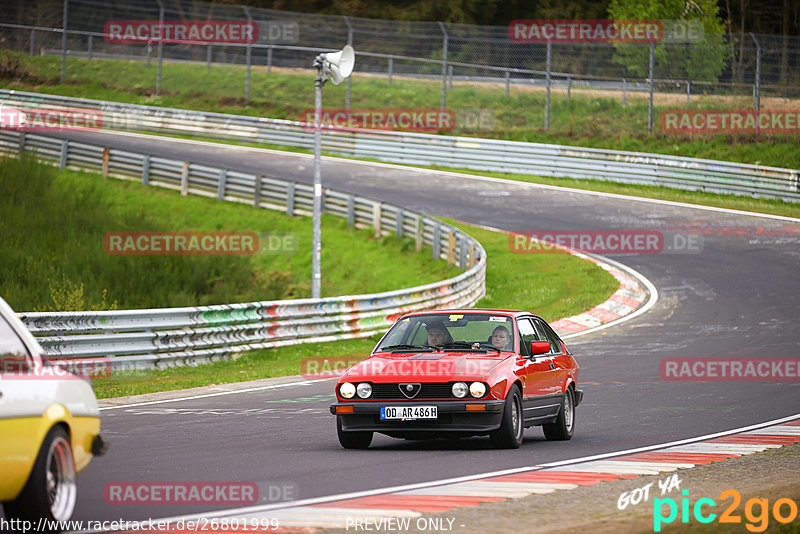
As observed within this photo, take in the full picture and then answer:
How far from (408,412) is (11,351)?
471cm

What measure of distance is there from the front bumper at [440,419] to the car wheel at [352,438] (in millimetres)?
103

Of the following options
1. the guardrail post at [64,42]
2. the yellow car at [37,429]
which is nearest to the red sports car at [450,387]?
the yellow car at [37,429]

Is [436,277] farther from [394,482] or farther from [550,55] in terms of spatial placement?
[394,482]

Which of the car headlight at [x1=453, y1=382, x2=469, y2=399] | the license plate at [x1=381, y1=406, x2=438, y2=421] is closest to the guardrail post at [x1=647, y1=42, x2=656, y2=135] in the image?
the car headlight at [x1=453, y1=382, x2=469, y2=399]

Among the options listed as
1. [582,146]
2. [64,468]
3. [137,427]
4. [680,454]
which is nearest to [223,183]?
[582,146]

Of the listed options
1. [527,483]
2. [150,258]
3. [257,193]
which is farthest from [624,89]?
[527,483]

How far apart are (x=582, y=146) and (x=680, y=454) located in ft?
114

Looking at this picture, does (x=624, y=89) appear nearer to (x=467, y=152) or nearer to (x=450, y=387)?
(x=467, y=152)

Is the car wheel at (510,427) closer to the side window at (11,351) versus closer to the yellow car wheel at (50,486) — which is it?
the yellow car wheel at (50,486)

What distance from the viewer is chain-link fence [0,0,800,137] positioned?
40469 millimetres

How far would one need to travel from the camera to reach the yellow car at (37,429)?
606 centimetres

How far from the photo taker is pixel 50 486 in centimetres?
654

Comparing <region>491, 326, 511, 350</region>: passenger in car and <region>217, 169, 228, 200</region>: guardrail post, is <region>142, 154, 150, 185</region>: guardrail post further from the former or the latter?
<region>491, 326, 511, 350</region>: passenger in car

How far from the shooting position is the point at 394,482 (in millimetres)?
8781
